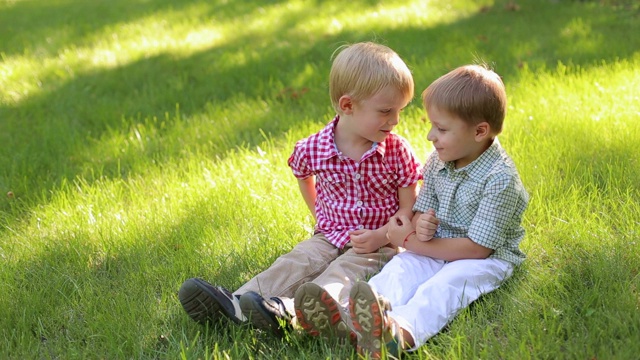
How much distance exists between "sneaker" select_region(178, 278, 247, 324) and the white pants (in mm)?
534

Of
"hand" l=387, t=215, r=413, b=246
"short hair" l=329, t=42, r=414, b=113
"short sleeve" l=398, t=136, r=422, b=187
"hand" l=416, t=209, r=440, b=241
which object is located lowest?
"hand" l=387, t=215, r=413, b=246

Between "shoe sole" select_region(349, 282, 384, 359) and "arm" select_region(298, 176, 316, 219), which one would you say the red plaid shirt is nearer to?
"arm" select_region(298, 176, 316, 219)

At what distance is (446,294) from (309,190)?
3.15 feet

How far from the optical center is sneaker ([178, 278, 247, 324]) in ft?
8.79

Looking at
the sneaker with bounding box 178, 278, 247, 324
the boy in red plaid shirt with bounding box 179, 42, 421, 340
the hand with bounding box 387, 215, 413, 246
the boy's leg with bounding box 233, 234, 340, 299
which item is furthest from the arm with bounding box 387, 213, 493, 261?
the sneaker with bounding box 178, 278, 247, 324

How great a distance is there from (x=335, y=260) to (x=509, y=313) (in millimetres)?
789

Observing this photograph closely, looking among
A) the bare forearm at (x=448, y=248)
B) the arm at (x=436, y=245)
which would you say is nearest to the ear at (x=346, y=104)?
the arm at (x=436, y=245)

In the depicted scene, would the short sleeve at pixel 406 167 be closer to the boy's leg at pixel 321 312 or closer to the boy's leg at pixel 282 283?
the boy's leg at pixel 282 283

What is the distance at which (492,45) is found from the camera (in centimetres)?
659

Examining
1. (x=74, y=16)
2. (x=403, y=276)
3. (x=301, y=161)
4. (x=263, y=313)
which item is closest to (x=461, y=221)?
(x=403, y=276)

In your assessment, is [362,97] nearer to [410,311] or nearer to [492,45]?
[410,311]

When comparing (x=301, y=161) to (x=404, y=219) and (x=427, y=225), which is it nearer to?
(x=404, y=219)

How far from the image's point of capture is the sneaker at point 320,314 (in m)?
2.52

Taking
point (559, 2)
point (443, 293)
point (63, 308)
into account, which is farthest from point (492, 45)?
point (63, 308)
